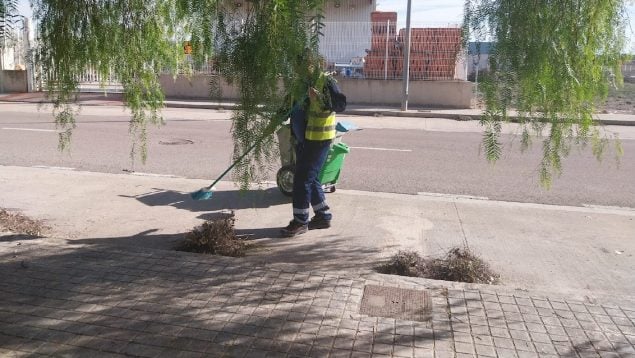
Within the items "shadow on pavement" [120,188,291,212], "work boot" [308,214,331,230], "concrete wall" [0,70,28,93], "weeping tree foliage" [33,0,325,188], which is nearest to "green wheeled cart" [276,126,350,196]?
"shadow on pavement" [120,188,291,212]

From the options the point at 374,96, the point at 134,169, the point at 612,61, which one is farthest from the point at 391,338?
the point at 374,96

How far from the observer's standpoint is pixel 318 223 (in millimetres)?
6152

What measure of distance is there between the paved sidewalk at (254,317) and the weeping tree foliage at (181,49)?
0.97 m

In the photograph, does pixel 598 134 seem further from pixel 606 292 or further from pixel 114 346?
pixel 114 346

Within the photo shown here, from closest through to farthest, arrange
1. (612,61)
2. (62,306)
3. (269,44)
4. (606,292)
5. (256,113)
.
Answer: (269,44) < (256,113) < (612,61) < (62,306) < (606,292)

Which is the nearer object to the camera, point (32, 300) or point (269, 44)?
point (269, 44)

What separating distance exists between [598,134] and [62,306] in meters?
3.83

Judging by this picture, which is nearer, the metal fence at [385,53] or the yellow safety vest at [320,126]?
the yellow safety vest at [320,126]

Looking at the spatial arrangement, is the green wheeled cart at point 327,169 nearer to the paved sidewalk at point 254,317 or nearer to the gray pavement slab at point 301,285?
the gray pavement slab at point 301,285

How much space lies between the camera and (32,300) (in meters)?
4.08

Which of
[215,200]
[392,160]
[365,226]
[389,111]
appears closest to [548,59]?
[365,226]

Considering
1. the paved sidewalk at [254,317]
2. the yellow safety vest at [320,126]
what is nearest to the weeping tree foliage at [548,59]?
the paved sidewalk at [254,317]

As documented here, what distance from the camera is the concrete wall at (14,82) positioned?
76.3 feet

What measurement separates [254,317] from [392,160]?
7.03 metres
